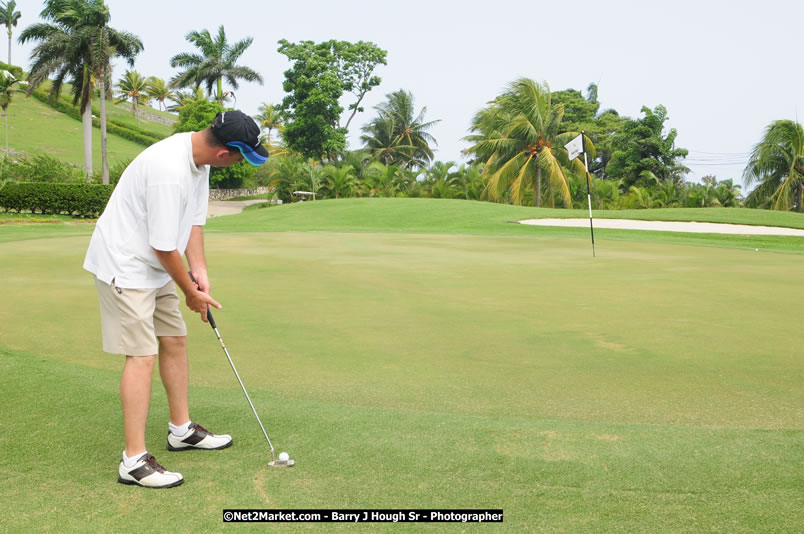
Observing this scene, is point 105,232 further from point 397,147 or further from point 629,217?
point 397,147

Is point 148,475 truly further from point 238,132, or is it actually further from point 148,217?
point 238,132

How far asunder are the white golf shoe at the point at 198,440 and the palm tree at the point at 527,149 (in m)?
39.7

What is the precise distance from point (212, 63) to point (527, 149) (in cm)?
3573

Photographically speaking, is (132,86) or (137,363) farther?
(132,86)

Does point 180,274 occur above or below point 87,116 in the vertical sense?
below

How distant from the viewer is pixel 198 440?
382 cm

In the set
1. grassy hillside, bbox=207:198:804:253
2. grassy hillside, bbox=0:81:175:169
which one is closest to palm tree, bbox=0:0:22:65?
grassy hillside, bbox=0:81:175:169

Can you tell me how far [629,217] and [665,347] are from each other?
72.7ft

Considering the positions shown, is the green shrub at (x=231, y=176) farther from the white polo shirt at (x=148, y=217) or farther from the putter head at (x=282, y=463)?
the putter head at (x=282, y=463)

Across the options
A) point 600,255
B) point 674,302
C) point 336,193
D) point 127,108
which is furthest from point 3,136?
point 674,302

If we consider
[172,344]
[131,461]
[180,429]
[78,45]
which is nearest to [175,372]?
[172,344]

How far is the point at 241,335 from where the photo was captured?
6.42 metres

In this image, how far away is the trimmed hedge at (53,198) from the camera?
31.2m

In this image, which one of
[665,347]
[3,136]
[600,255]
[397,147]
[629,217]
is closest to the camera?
[665,347]
